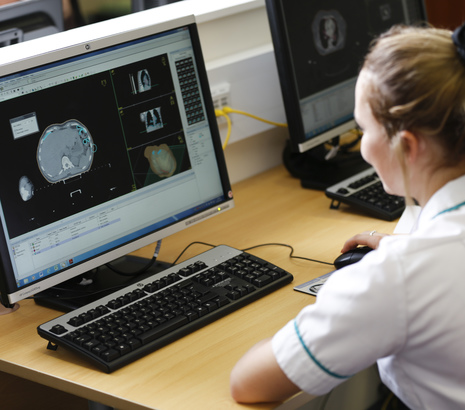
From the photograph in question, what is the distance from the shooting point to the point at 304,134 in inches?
72.8

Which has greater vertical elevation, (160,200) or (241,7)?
(241,7)

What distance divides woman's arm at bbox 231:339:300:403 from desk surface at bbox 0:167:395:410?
0.02 m

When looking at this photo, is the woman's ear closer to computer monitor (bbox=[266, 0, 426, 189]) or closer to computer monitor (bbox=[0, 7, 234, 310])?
computer monitor (bbox=[0, 7, 234, 310])

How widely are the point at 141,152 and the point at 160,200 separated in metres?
0.11

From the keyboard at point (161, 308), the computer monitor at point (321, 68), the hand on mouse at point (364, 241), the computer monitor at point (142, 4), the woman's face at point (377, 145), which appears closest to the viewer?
the woman's face at point (377, 145)

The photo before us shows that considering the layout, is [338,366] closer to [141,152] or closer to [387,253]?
[387,253]

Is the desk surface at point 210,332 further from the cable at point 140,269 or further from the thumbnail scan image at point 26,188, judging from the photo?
the thumbnail scan image at point 26,188

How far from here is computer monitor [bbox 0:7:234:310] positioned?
1.29 meters

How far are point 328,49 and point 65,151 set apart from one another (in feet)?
2.73

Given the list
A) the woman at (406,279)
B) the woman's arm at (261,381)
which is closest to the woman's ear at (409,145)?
the woman at (406,279)

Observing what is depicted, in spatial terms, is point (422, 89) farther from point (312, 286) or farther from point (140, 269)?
point (140, 269)

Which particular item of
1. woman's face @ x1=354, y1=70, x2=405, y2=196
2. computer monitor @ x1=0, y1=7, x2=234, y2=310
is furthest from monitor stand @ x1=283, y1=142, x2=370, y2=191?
woman's face @ x1=354, y1=70, x2=405, y2=196

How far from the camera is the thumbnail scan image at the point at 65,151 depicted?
4.33ft

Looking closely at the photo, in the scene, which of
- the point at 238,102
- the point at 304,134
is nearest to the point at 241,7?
the point at 238,102
